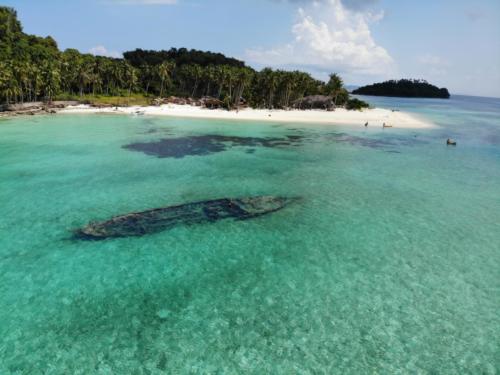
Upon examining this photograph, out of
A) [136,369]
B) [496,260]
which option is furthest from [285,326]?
[496,260]

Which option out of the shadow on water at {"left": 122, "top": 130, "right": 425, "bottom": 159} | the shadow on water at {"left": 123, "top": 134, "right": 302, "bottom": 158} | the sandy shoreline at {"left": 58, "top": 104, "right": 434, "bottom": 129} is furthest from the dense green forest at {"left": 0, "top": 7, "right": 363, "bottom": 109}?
the shadow on water at {"left": 123, "top": 134, "right": 302, "bottom": 158}

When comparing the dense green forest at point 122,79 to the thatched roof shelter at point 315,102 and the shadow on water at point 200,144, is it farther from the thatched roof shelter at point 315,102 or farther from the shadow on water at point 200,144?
the shadow on water at point 200,144

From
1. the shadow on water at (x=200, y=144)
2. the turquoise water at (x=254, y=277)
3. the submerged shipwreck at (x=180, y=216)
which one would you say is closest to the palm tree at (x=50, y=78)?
the shadow on water at (x=200, y=144)

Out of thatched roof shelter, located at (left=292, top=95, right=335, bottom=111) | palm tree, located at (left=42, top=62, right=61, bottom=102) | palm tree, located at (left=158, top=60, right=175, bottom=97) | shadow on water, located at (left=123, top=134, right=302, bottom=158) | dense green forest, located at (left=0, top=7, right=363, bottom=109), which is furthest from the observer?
thatched roof shelter, located at (left=292, top=95, right=335, bottom=111)

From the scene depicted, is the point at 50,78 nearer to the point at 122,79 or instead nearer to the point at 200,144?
the point at 122,79

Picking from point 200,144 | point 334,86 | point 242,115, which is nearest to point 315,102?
point 334,86

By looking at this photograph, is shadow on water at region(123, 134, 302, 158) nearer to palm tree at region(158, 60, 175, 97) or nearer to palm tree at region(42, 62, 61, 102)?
palm tree at region(42, 62, 61, 102)
